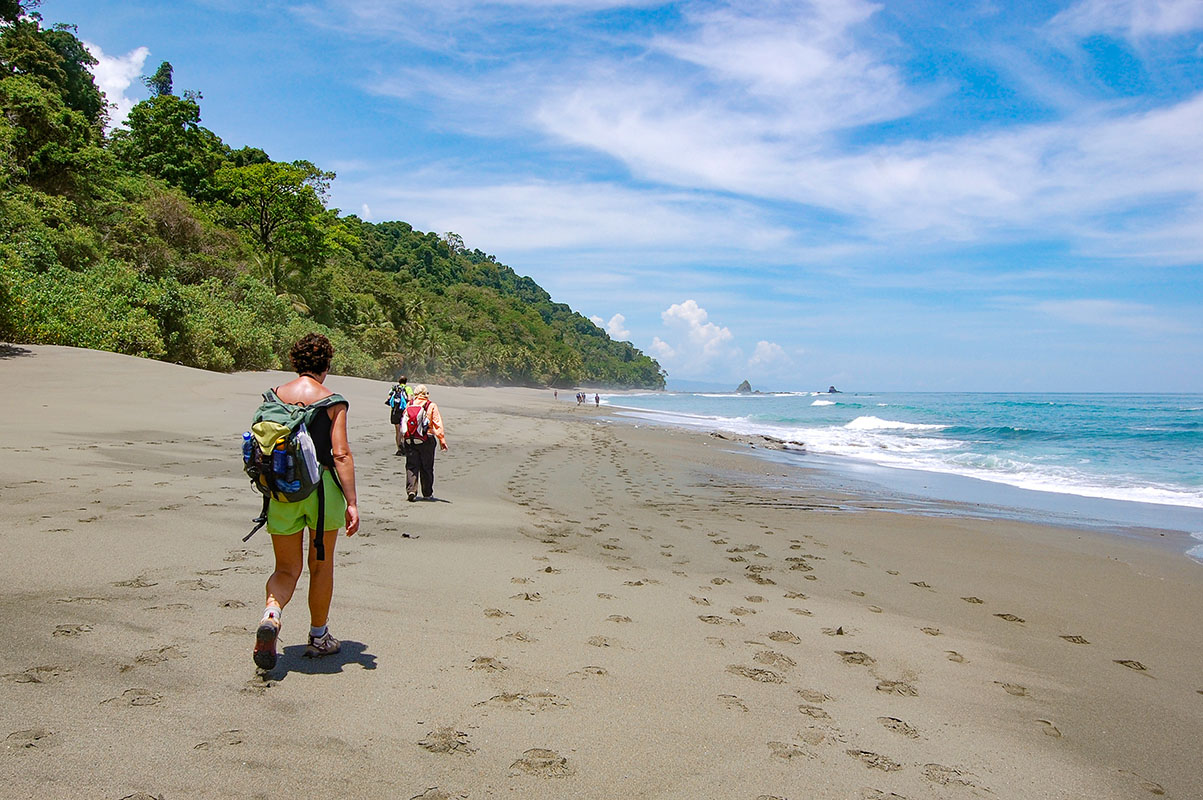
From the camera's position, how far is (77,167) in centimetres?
2709

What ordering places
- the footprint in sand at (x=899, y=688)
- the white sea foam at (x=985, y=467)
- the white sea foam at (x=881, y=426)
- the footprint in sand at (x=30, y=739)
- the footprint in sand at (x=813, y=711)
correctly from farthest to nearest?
the white sea foam at (x=881, y=426), the white sea foam at (x=985, y=467), the footprint in sand at (x=899, y=688), the footprint in sand at (x=813, y=711), the footprint in sand at (x=30, y=739)

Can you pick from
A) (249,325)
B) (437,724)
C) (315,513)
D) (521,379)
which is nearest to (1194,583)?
(437,724)

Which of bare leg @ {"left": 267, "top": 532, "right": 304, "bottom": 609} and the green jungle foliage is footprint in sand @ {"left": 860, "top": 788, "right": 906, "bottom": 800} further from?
the green jungle foliage

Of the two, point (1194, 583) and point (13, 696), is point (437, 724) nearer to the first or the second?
point (13, 696)

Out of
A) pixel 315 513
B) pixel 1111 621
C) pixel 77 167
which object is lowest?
pixel 1111 621

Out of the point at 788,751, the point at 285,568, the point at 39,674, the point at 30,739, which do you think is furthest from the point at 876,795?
the point at 39,674

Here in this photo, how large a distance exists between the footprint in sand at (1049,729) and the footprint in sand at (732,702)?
5.28ft

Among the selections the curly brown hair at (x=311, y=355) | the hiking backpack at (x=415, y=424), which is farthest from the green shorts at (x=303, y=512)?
the hiking backpack at (x=415, y=424)

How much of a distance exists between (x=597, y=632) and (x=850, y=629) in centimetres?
194

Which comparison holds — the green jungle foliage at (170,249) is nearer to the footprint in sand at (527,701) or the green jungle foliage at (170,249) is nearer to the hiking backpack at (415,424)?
the hiking backpack at (415,424)

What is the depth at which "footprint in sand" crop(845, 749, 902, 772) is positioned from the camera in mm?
3051

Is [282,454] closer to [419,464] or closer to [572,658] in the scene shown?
[572,658]

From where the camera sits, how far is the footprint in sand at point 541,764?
2.76 m

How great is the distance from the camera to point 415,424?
8.86 meters
